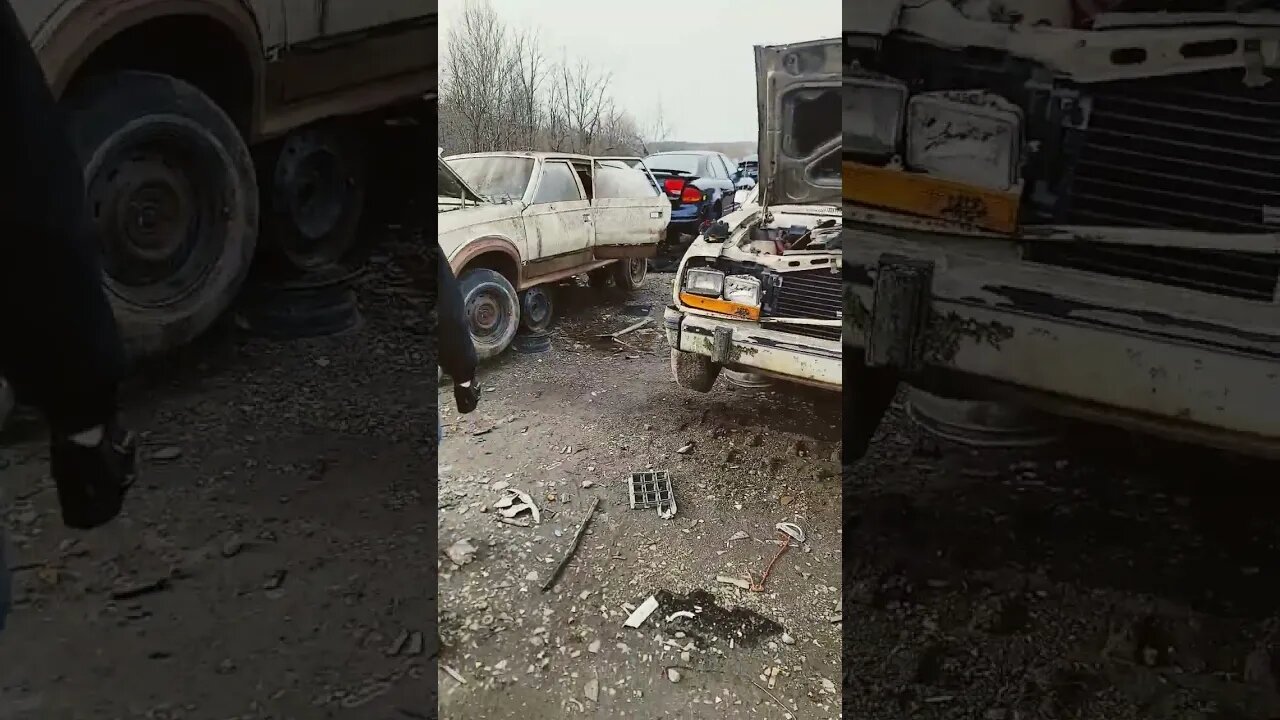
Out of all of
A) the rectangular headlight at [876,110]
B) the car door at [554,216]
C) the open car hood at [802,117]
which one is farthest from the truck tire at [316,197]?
the rectangular headlight at [876,110]

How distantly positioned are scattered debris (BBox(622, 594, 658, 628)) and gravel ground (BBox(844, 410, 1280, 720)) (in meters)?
0.28

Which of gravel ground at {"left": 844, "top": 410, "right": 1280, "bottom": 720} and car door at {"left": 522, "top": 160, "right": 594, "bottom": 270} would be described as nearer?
gravel ground at {"left": 844, "top": 410, "right": 1280, "bottom": 720}

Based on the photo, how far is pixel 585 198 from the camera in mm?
1121

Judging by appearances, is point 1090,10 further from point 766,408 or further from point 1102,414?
point 766,408

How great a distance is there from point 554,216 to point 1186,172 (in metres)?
0.88

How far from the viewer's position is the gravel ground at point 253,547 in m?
0.98

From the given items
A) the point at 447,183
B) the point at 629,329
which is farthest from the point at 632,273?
the point at 447,183

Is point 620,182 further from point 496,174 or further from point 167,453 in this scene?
point 167,453

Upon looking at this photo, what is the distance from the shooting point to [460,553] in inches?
43.1

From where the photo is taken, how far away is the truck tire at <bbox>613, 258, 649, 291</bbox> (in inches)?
44.5

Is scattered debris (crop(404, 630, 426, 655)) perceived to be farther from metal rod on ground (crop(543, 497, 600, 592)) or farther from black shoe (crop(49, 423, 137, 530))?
black shoe (crop(49, 423, 137, 530))

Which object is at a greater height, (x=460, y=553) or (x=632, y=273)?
(x=632, y=273)

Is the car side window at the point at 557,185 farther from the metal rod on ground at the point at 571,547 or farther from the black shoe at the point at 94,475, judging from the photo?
the black shoe at the point at 94,475

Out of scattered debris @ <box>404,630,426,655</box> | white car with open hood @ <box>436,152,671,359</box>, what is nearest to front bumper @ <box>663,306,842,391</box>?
white car with open hood @ <box>436,152,671,359</box>
